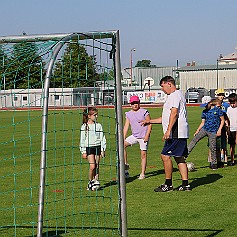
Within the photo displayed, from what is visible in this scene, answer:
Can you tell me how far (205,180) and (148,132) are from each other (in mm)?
1431

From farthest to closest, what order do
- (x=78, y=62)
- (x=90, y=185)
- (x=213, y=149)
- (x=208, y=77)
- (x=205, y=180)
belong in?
1. (x=208, y=77)
2. (x=213, y=149)
3. (x=205, y=180)
4. (x=90, y=185)
5. (x=78, y=62)

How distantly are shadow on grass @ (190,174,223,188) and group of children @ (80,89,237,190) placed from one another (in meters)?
1.00

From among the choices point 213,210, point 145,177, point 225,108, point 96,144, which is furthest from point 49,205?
point 225,108

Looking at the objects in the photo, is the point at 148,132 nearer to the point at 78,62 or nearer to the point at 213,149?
the point at 213,149

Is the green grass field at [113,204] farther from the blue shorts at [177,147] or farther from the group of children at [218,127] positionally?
the blue shorts at [177,147]

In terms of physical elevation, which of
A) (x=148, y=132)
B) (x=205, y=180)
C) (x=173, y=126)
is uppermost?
(x=173, y=126)

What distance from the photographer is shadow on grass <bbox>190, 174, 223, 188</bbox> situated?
12766 millimetres

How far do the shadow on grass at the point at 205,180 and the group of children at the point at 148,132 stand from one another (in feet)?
3.28

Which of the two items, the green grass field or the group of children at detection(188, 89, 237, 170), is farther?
the group of children at detection(188, 89, 237, 170)

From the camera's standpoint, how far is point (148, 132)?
44.2 ft

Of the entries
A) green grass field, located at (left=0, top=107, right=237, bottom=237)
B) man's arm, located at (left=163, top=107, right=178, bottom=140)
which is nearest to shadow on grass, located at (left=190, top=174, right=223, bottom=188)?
green grass field, located at (left=0, top=107, right=237, bottom=237)

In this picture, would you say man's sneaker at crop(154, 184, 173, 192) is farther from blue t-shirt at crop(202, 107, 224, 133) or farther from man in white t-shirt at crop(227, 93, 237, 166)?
man in white t-shirt at crop(227, 93, 237, 166)

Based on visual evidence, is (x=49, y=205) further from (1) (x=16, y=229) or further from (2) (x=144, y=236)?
(2) (x=144, y=236)

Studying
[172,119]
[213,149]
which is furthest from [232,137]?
[172,119]
